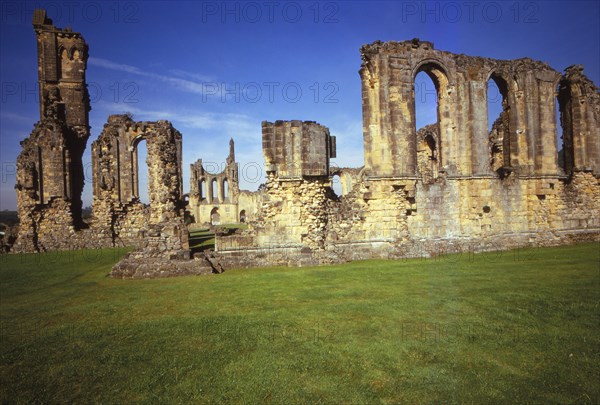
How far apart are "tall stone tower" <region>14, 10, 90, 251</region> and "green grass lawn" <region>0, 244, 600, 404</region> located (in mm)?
12634

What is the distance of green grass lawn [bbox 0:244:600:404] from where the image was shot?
3.88 metres

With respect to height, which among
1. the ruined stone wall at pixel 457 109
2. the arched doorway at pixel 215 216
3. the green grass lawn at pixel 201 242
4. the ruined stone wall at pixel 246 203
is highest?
the ruined stone wall at pixel 457 109

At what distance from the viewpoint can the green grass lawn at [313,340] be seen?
3.88 m

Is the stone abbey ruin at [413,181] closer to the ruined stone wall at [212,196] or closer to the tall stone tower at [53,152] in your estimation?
the tall stone tower at [53,152]

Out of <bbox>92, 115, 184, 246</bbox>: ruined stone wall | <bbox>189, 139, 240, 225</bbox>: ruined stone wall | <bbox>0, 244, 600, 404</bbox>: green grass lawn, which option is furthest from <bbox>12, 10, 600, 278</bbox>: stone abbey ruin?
<bbox>189, 139, 240, 225</bbox>: ruined stone wall

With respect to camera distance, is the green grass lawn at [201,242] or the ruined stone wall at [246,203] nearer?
the green grass lawn at [201,242]

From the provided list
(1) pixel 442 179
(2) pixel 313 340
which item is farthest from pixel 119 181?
(2) pixel 313 340

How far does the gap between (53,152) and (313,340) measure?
72.0 feet

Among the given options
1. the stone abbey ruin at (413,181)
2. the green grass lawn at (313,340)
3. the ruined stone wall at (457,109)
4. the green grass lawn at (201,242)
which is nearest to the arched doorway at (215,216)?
the green grass lawn at (201,242)

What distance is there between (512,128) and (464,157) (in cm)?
322

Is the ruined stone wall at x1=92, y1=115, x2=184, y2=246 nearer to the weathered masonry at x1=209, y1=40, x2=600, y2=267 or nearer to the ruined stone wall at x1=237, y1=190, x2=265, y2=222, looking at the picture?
the weathered masonry at x1=209, y1=40, x2=600, y2=267

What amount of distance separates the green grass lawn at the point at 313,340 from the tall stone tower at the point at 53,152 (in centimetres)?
1263

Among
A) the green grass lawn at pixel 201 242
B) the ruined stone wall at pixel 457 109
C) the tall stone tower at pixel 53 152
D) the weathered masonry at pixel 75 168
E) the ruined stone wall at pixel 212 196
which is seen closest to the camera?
the ruined stone wall at pixel 457 109

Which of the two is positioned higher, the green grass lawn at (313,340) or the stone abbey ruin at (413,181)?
the stone abbey ruin at (413,181)
